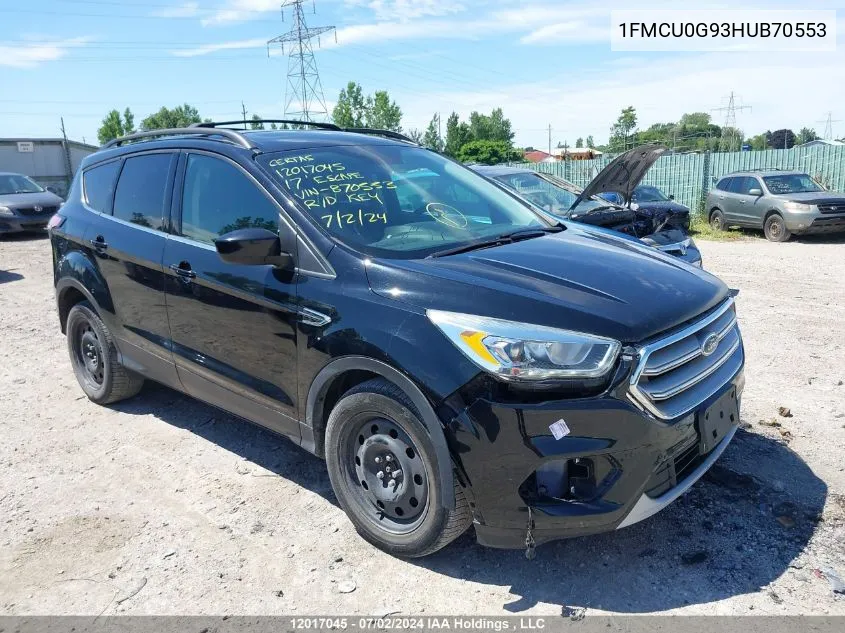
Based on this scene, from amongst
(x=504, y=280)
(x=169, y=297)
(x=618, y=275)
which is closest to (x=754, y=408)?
(x=618, y=275)

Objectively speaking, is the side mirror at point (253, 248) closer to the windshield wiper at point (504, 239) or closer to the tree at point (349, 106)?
the windshield wiper at point (504, 239)

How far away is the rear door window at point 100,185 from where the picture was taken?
4.79 metres

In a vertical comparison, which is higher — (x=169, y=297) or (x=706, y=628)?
(x=169, y=297)

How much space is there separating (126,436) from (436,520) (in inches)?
111

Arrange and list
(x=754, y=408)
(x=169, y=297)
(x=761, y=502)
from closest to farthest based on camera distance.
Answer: (x=761, y=502) < (x=169, y=297) < (x=754, y=408)

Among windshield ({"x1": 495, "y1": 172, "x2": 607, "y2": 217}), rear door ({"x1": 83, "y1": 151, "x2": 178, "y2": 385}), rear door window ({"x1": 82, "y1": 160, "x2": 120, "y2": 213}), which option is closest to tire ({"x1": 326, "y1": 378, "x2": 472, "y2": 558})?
rear door ({"x1": 83, "y1": 151, "x2": 178, "y2": 385})

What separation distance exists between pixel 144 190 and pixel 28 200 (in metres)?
13.8

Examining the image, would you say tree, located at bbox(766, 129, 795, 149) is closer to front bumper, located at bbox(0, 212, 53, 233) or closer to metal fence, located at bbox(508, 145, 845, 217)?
metal fence, located at bbox(508, 145, 845, 217)

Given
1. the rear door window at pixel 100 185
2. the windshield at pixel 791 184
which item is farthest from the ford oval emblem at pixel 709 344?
the windshield at pixel 791 184

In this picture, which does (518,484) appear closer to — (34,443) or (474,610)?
(474,610)

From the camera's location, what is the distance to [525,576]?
297cm

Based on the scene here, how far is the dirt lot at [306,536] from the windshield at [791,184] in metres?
12.1

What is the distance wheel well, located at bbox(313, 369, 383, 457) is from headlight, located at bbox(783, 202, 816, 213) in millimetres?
14342

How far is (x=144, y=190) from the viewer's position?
4.39 meters
